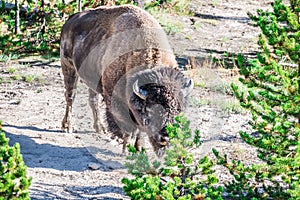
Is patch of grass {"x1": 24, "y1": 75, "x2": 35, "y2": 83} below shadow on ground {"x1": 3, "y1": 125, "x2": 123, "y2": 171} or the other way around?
below

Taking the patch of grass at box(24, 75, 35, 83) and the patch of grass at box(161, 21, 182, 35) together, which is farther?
the patch of grass at box(161, 21, 182, 35)

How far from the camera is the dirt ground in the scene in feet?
21.3

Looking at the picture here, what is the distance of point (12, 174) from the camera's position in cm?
373

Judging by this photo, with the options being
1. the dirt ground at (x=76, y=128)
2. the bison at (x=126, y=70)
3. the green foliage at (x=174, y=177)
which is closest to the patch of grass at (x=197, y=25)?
the dirt ground at (x=76, y=128)

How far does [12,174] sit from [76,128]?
4.79 m

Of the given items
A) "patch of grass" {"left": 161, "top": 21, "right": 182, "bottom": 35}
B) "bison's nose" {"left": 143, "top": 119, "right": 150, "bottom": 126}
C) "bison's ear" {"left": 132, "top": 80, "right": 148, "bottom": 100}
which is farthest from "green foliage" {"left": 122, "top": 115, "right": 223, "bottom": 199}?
"patch of grass" {"left": 161, "top": 21, "right": 182, "bottom": 35}

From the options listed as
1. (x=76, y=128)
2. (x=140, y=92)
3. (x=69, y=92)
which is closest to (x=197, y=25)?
(x=69, y=92)

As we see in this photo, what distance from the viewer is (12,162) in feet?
12.2

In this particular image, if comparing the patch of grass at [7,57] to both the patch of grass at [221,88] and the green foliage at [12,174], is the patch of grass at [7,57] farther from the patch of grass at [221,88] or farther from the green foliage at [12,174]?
the green foliage at [12,174]

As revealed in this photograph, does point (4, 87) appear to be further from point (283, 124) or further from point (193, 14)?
point (193, 14)

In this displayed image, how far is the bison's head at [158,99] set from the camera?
5.82 metres

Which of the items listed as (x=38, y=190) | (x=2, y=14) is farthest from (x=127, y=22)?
(x=2, y=14)

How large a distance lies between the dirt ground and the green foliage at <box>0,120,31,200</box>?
6.94ft

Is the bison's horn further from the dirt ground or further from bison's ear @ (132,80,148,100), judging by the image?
the dirt ground
